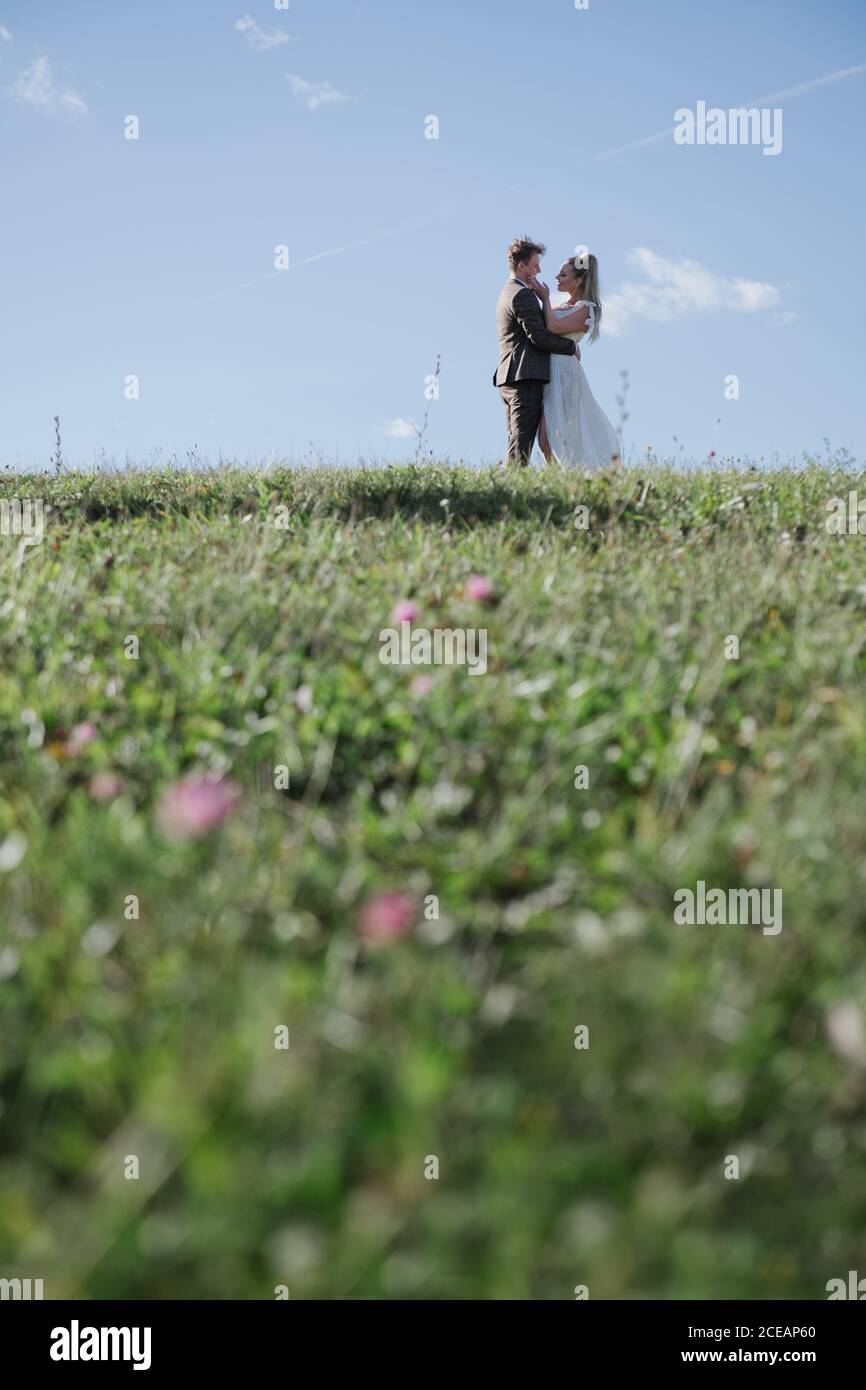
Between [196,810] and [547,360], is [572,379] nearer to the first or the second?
[547,360]

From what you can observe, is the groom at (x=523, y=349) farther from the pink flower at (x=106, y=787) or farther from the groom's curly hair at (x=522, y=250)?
the pink flower at (x=106, y=787)

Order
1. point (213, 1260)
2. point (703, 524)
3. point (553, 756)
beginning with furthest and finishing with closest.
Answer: point (703, 524)
point (553, 756)
point (213, 1260)

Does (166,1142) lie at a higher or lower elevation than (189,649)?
lower

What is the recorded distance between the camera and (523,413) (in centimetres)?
1124

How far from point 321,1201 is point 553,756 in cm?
170

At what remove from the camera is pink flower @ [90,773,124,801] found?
3.12 metres

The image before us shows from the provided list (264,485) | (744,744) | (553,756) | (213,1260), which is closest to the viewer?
(213,1260)

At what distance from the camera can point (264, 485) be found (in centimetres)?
787

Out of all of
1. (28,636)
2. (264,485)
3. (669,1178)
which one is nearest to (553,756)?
(669,1178)

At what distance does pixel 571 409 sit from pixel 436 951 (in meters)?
9.67

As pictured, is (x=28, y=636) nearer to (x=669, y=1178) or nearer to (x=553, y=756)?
(x=553, y=756)

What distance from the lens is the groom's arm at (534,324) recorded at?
10906 millimetres

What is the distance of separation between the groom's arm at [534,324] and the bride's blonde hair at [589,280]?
1.81ft
